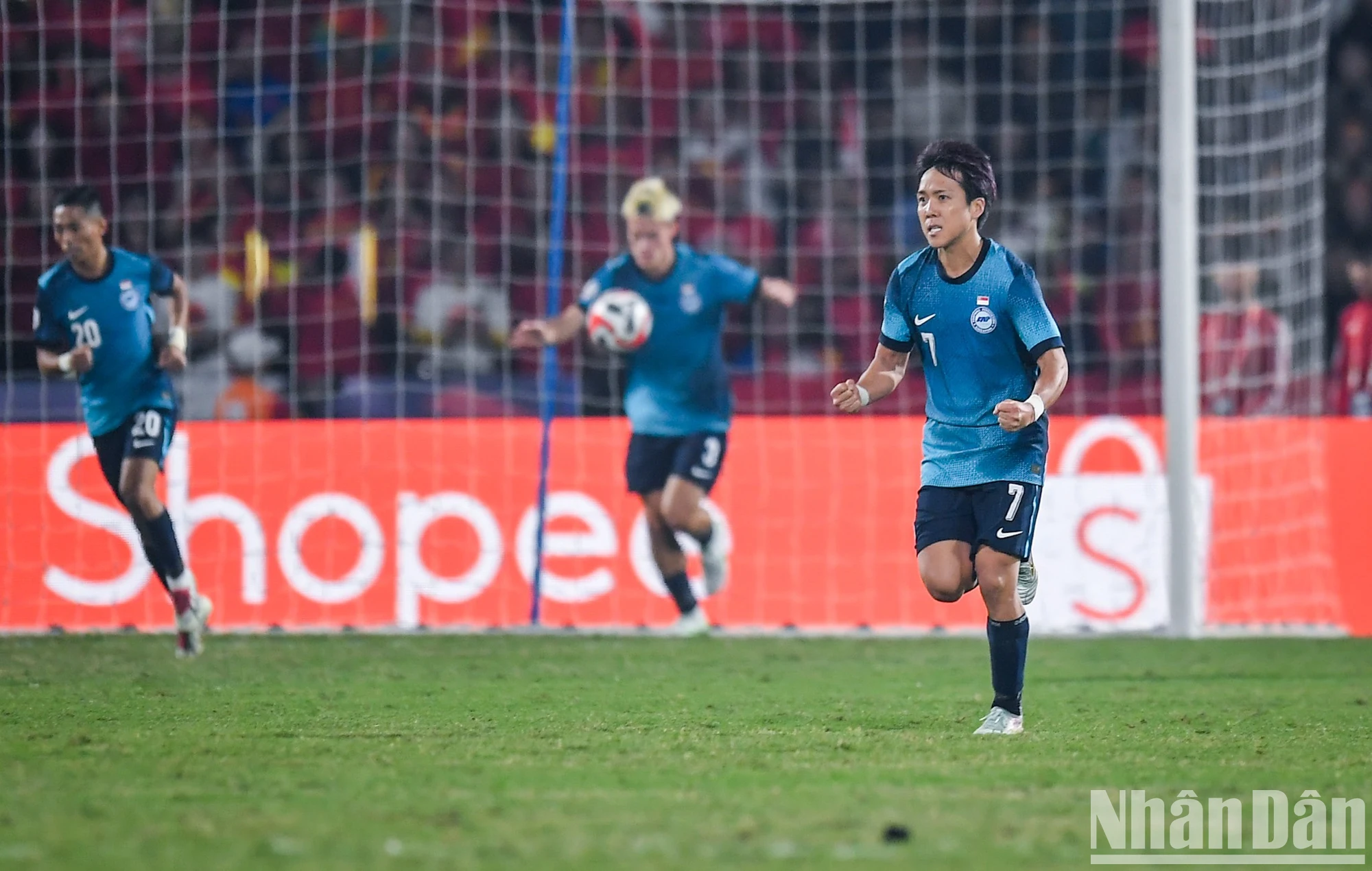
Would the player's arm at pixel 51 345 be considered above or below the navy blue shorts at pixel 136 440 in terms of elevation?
above

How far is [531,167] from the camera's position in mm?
15867

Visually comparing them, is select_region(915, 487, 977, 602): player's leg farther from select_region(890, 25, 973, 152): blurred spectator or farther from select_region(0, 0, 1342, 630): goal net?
select_region(890, 25, 973, 152): blurred spectator

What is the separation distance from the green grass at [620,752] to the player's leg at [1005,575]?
15 cm

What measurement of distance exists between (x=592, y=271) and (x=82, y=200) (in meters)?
6.84

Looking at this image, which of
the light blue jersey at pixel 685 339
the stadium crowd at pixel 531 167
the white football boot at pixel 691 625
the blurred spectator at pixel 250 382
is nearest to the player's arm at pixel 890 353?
the light blue jersey at pixel 685 339

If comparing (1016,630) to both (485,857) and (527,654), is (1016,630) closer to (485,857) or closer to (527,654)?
(485,857)

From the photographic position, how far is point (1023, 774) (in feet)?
17.8

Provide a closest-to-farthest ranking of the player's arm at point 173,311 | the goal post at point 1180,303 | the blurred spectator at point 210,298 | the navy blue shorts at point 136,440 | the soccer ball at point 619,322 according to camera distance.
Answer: the player's arm at point 173,311, the navy blue shorts at point 136,440, the soccer ball at point 619,322, the goal post at point 1180,303, the blurred spectator at point 210,298

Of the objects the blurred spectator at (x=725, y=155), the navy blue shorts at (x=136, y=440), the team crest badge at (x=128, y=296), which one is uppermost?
the blurred spectator at (x=725, y=155)

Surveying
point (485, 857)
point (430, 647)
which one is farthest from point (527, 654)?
point (485, 857)

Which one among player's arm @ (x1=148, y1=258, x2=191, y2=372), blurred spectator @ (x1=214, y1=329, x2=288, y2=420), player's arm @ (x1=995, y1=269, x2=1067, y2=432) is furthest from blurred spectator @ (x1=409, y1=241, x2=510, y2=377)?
player's arm @ (x1=995, y1=269, x2=1067, y2=432)

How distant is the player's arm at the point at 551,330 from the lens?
402 inches

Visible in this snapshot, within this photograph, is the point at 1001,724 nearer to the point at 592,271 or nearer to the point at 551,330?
the point at 551,330

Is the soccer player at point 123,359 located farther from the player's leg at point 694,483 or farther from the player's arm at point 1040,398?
the player's arm at point 1040,398
